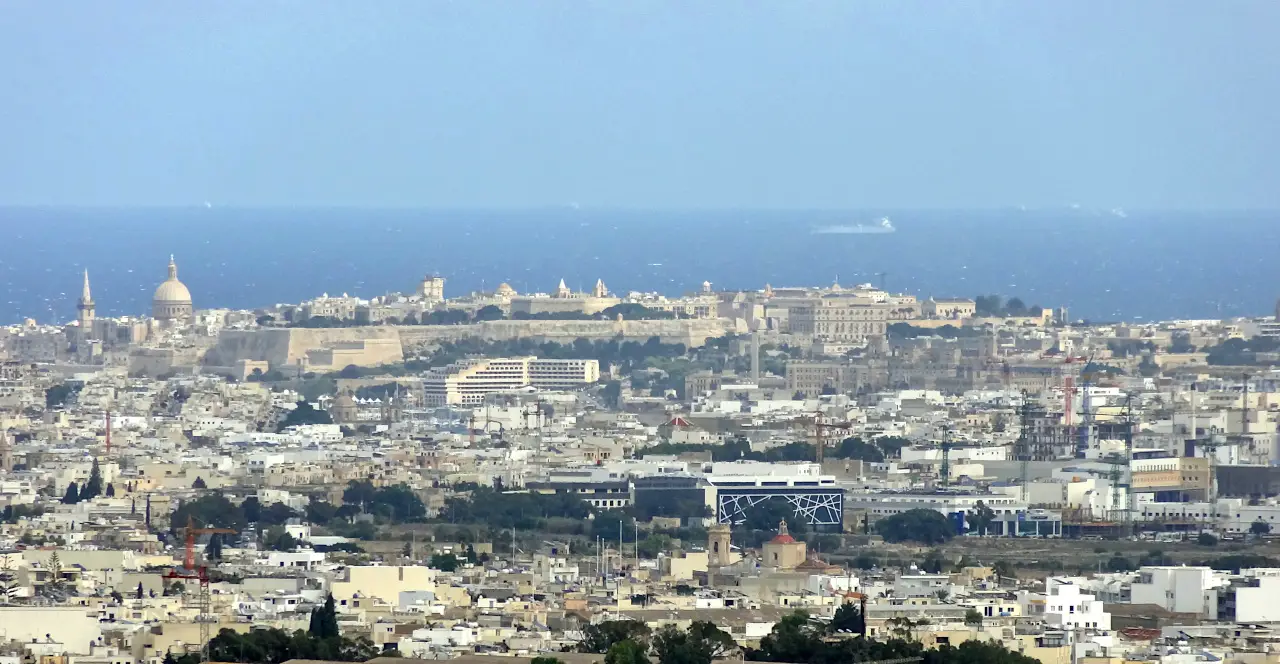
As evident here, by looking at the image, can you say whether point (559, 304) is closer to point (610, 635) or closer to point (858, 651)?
point (610, 635)

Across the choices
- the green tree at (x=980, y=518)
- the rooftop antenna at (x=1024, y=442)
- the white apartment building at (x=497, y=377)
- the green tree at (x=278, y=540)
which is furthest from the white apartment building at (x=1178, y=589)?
the white apartment building at (x=497, y=377)

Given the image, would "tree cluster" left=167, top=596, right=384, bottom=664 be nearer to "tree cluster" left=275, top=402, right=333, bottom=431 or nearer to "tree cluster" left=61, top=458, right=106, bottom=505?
"tree cluster" left=61, top=458, right=106, bottom=505

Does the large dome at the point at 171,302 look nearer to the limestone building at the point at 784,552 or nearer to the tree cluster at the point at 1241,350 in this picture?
the tree cluster at the point at 1241,350

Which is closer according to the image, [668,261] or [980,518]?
[980,518]

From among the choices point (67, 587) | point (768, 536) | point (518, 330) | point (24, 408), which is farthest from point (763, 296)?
point (67, 587)

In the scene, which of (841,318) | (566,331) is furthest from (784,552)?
(841,318)

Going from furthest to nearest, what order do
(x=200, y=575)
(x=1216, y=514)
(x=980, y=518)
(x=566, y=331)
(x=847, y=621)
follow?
(x=566, y=331) → (x=1216, y=514) → (x=980, y=518) → (x=200, y=575) → (x=847, y=621)
